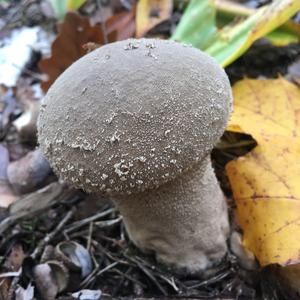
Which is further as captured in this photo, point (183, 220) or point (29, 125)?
point (29, 125)

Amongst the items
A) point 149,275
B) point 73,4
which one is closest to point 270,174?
point 149,275

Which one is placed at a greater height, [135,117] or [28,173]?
[135,117]

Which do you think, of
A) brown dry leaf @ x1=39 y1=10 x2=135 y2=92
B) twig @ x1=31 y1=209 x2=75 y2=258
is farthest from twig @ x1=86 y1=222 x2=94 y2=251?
brown dry leaf @ x1=39 y1=10 x2=135 y2=92

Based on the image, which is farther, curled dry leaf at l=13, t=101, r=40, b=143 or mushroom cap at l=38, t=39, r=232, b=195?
curled dry leaf at l=13, t=101, r=40, b=143

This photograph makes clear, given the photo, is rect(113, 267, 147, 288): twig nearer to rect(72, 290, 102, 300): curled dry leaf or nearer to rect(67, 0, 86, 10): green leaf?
rect(72, 290, 102, 300): curled dry leaf

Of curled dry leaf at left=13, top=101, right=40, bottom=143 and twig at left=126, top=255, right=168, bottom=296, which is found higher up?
curled dry leaf at left=13, top=101, right=40, bottom=143

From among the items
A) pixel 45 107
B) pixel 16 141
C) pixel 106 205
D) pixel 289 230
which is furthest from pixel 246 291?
pixel 16 141

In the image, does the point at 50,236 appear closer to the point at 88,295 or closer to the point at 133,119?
the point at 88,295

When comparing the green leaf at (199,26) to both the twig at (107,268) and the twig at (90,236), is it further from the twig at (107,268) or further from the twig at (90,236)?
the twig at (107,268)
